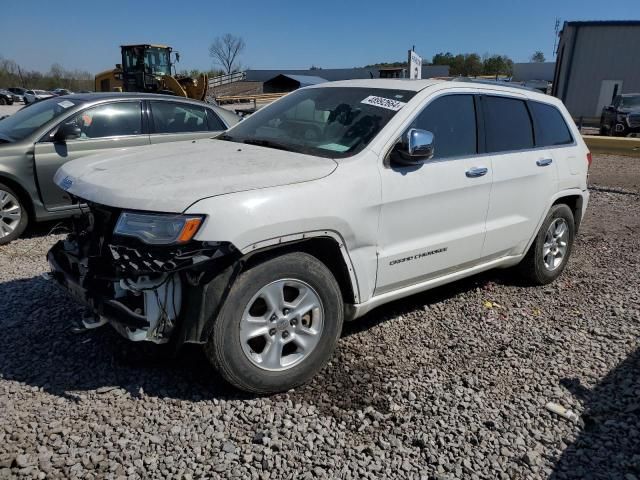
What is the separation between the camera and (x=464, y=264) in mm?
3930

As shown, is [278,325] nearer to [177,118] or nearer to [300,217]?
[300,217]

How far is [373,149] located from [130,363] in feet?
6.66

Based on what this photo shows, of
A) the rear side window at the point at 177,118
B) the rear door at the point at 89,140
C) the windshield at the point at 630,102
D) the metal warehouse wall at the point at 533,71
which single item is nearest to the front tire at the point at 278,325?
the rear door at the point at 89,140

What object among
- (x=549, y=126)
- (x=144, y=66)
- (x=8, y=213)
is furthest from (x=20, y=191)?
(x=144, y=66)

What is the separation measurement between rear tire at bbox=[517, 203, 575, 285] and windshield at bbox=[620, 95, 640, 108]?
1615cm

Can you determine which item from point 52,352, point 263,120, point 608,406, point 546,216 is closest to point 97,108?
point 263,120

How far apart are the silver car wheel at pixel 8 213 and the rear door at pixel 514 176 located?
4.92 meters

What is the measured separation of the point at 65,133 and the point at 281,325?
13.9 feet

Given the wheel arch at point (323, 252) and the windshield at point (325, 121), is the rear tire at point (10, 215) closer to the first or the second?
the windshield at point (325, 121)

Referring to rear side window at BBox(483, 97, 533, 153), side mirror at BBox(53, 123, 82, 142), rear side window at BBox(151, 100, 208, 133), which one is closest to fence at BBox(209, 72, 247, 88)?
rear side window at BBox(151, 100, 208, 133)

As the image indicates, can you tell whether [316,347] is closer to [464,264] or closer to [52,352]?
[464,264]

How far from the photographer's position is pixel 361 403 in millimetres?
2986

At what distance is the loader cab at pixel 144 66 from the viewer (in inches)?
861

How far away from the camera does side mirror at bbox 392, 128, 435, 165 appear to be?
3.15 metres
